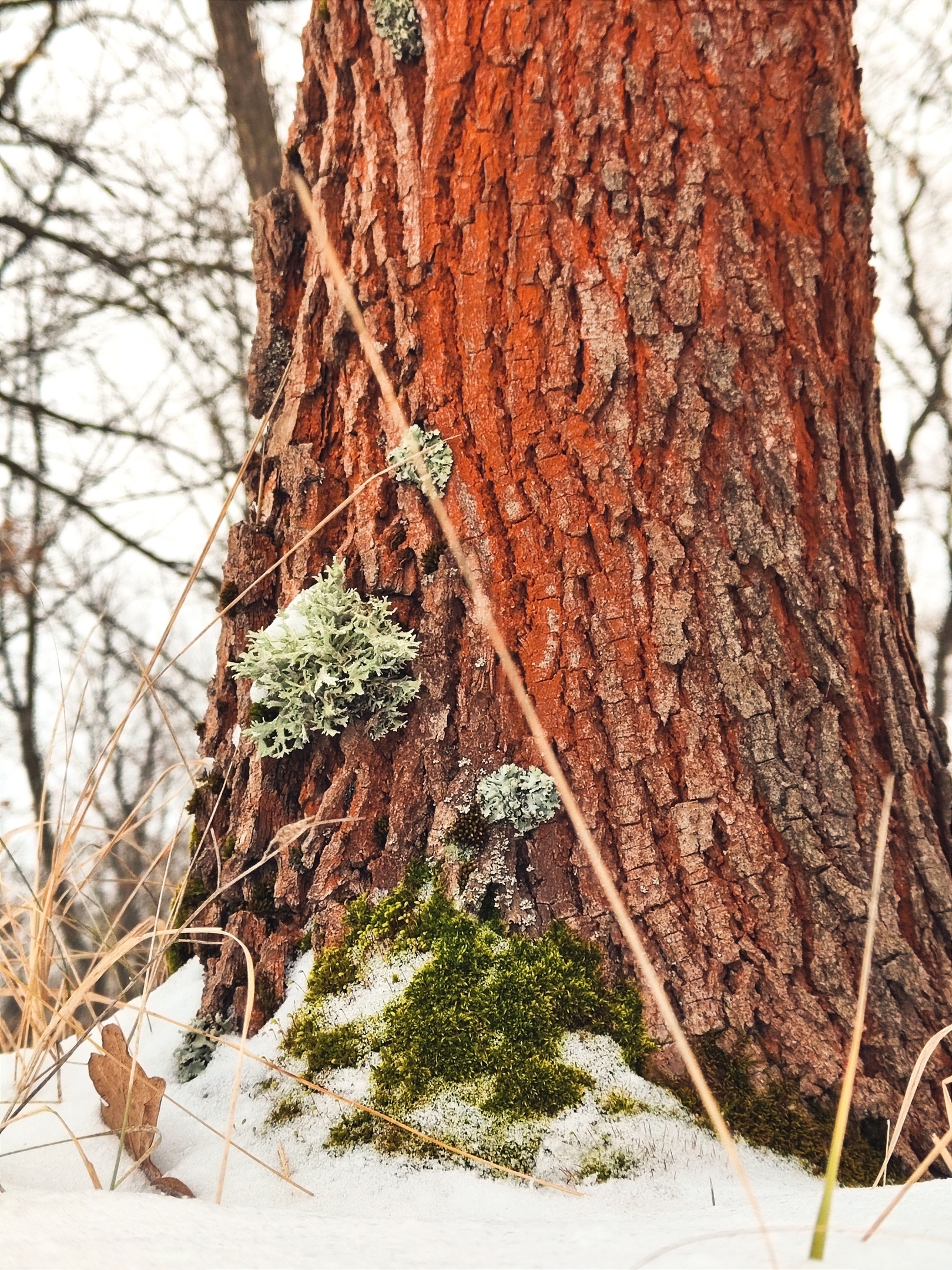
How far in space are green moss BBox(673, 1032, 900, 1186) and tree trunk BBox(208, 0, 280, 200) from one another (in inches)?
181

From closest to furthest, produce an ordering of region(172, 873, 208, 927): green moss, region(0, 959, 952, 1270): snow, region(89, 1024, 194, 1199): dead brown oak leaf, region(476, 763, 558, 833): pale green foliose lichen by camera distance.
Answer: region(0, 959, 952, 1270): snow < region(89, 1024, 194, 1199): dead brown oak leaf < region(476, 763, 558, 833): pale green foliose lichen < region(172, 873, 208, 927): green moss

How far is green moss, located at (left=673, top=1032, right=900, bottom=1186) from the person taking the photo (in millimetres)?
1121

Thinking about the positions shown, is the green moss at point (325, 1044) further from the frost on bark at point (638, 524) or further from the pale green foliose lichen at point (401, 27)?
the pale green foliose lichen at point (401, 27)

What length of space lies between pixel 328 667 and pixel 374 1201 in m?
0.79

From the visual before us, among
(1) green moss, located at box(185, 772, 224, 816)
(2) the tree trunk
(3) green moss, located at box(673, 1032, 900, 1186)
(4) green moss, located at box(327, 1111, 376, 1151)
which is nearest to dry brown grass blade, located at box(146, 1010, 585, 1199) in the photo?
(4) green moss, located at box(327, 1111, 376, 1151)

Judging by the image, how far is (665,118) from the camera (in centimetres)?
129

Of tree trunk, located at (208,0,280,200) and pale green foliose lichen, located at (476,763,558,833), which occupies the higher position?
tree trunk, located at (208,0,280,200)

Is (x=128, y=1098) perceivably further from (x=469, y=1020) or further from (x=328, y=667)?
(x=328, y=667)

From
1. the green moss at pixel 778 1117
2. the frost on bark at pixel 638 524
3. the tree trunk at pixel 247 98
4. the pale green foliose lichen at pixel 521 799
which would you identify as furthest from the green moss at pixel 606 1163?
the tree trunk at pixel 247 98

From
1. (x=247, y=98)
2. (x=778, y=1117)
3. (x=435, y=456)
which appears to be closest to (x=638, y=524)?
(x=435, y=456)

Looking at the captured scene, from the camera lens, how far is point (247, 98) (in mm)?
4105

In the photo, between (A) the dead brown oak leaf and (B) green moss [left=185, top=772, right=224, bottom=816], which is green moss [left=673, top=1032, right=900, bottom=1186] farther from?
(B) green moss [left=185, top=772, right=224, bottom=816]

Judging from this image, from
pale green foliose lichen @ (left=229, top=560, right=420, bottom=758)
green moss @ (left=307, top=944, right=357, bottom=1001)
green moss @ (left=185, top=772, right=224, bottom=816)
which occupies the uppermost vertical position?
pale green foliose lichen @ (left=229, top=560, right=420, bottom=758)

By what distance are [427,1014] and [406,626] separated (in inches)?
25.8
